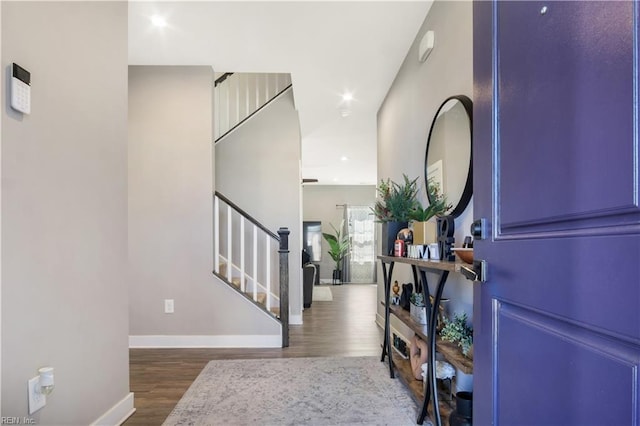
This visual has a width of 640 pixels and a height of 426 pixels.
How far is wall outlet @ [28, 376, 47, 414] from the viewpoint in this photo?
135 centimetres

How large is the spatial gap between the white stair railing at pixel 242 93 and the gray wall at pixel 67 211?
2.46 metres

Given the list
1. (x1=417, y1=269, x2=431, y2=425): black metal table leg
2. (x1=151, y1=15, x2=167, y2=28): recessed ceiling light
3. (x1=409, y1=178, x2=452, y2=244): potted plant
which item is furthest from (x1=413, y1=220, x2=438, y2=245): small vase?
(x1=151, y1=15, x2=167, y2=28): recessed ceiling light

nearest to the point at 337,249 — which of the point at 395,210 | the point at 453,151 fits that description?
the point at 395,210

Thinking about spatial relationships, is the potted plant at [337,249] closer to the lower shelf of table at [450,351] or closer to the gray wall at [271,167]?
the gray wall at [271,167]

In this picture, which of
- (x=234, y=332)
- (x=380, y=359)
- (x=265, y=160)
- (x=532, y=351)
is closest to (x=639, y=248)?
(x=532, y=351)

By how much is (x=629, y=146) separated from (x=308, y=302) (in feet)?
18.4

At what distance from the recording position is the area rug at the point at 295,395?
6.68ft

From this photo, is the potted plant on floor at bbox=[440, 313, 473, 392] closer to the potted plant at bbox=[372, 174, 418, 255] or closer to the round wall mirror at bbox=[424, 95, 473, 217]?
the round wall mirror at bbox=[424, 95, 473, 217]

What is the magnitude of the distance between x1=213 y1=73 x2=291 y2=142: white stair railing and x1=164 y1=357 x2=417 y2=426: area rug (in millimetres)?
2897

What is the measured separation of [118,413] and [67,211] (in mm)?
1167

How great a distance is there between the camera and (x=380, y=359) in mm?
3039

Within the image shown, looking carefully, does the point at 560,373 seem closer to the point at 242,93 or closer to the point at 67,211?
the point at 67,211

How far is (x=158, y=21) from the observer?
2.71 meters

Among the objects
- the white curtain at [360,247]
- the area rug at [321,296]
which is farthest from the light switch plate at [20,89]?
the white curtain at [360,247]
